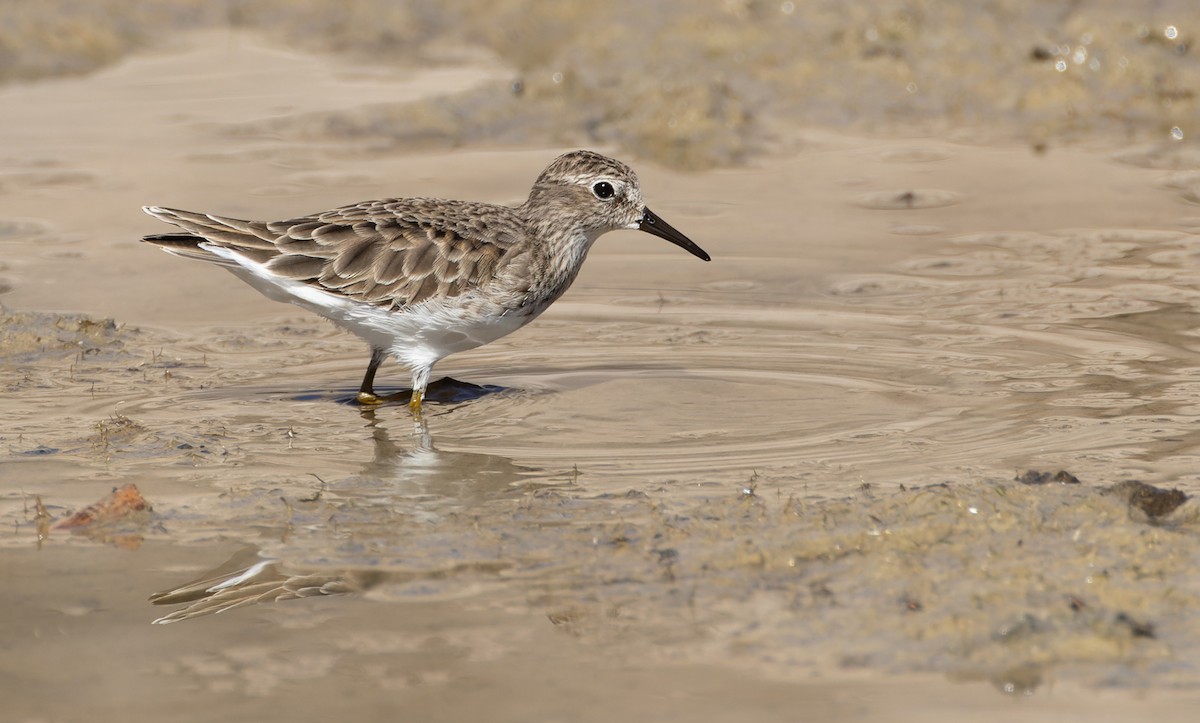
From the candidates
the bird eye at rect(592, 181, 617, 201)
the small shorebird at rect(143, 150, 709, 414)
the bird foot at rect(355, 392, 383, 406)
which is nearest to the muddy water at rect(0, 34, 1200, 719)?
the bird foot at rect(355, 392, 383, 406)

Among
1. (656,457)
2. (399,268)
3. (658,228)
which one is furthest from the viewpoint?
(658,228)

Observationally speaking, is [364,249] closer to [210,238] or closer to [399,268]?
[399,268]

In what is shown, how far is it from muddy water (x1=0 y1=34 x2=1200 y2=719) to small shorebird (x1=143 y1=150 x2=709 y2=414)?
1.41ft

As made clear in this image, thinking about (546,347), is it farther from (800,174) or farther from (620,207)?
(800,174)

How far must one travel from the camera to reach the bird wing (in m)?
8.61

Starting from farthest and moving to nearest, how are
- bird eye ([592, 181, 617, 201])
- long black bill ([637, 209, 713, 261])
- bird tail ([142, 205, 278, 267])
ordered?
long black bill ([637, 209, 713, 261]) < bird eye ([592, 181, 617, 201]) < bird tail ([142, 205, 278, 267])

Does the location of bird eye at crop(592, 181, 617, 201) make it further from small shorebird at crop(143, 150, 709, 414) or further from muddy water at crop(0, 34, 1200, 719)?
muddy water at crop(0, 34, 1200, 719)

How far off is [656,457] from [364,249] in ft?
7.44

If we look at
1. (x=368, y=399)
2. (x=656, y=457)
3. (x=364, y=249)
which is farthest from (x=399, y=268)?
(x=656, y=457)

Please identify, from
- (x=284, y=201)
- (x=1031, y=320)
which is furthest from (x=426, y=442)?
(x=284, y=201)

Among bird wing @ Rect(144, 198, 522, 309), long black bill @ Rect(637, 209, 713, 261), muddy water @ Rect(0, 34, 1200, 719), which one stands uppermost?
long black bill @ Rect(637, 209, 713, 261)

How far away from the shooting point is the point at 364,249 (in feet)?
28.7

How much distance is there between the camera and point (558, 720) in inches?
201

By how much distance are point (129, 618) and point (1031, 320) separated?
20.4ft
